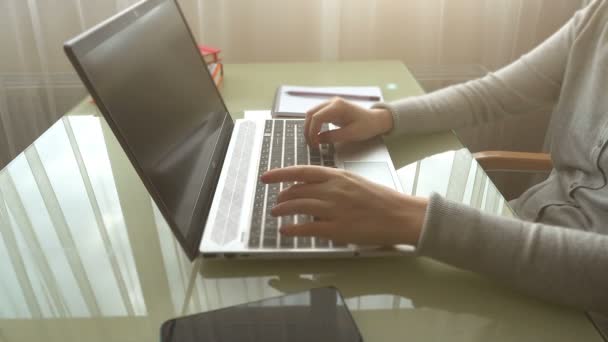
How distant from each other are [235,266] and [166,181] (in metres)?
0.12

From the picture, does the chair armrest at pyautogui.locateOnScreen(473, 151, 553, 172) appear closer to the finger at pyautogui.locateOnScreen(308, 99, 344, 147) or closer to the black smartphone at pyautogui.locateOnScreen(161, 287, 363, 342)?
the finger at pyautogui.locateOnScreen(308, 99, 344, 147)

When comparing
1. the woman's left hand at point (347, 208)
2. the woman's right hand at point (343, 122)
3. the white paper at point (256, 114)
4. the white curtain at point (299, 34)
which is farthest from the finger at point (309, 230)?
the white curtain at point (299, 34)

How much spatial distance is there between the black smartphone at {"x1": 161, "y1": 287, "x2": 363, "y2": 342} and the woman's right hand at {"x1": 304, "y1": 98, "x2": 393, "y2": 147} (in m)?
0.35

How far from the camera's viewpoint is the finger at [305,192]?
54 cm

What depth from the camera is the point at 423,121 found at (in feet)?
2.72

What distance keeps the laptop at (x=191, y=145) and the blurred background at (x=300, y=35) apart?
599 mm

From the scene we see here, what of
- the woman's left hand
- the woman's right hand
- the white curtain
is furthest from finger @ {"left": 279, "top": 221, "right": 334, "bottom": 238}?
the white curtain

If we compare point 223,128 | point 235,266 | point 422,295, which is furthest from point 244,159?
point 422,295

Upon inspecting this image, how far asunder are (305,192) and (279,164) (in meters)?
0.18

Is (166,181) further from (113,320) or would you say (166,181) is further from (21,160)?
(21,160)

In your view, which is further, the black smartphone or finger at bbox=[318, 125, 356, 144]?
finger at bbox=[318, 125, 356, 144]

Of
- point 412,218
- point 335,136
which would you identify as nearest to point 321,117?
point 335,136

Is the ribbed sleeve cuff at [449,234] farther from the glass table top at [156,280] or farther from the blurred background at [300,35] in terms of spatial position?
the blurred background at [300,35]

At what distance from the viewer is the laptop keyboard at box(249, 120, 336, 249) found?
0.52 meters
